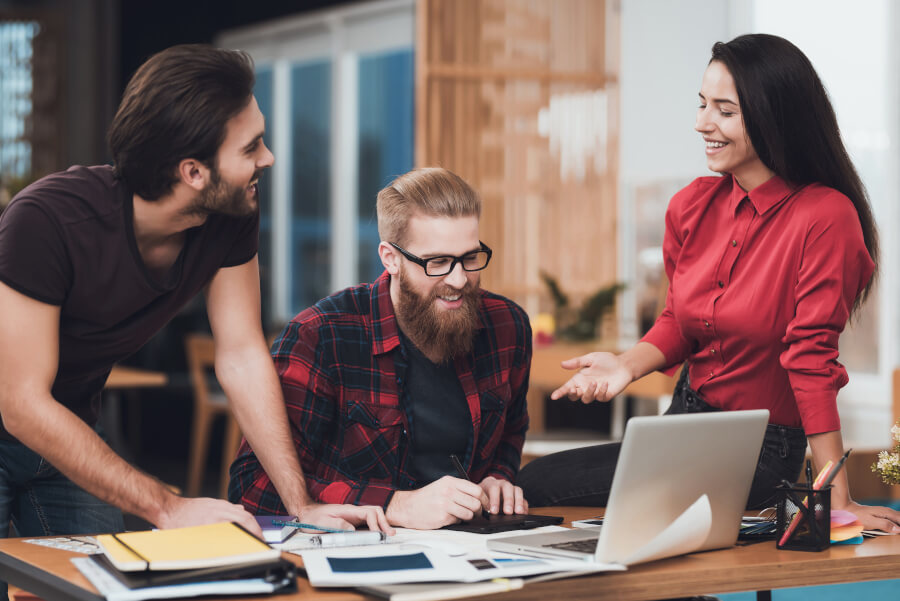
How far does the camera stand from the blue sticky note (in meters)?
1.45

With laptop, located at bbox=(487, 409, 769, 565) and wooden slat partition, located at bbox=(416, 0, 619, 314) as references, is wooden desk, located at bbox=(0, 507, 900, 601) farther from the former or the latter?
wooden slat partition, located at bbox=(416, 0, 619, 314)

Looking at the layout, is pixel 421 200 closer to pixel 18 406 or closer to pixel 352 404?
pixel 352 404

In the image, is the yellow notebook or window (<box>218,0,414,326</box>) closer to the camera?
the yellow notebook

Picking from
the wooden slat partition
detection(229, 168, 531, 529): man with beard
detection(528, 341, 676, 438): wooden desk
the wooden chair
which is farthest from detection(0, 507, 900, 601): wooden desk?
the wooden chair

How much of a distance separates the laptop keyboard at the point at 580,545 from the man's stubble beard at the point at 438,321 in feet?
2.07

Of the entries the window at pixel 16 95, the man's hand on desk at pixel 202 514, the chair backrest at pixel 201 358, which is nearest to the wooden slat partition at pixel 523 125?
the chair backrest at pixel 201 358

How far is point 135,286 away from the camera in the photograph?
200 centimetres

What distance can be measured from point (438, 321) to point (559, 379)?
2855 mm

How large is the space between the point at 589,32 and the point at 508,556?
16.6 ft

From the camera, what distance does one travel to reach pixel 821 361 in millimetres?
1912

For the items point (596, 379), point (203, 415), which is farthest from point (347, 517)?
point (203, 415)

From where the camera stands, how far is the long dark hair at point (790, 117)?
201 cm

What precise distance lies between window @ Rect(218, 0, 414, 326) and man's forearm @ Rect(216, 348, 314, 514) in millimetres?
5670

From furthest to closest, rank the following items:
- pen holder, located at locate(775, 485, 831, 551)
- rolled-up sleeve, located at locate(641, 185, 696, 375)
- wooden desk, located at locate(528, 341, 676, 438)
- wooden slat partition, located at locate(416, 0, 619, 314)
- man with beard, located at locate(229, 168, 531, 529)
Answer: wooden slat partition, located at locate(416, 0, 619, 314) → wooden desk, located at locate(528, 341, 676, 438) → rolled-up sleeve, located at locate(641, 185, 696, 375) → man with beard, located at locate(229, 168, 531, 529) → pen holder, located at locate(775, 485, 831, 551)
